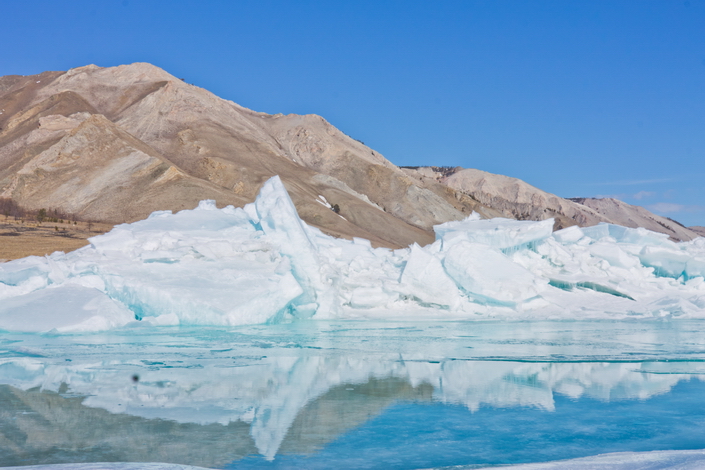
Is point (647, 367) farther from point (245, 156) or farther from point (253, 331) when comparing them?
point (245, 156)

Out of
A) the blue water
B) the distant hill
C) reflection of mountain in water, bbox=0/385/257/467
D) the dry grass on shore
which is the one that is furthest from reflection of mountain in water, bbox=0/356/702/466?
the distant hill

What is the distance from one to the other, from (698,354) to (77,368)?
9.48 metres

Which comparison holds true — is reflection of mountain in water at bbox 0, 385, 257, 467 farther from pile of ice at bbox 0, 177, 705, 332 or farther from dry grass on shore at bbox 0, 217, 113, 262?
dry grass on shore at bbox 0, 217, 113, 262

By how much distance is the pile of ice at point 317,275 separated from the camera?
12.7 metres

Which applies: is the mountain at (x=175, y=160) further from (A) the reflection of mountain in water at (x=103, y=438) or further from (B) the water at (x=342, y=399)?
(A) the reflection of mountain in water at (x=103, y=438)

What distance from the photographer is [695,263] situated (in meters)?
18.8

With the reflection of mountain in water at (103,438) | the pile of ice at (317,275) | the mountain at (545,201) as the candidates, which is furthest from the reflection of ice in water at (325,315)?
the mountain at (545,201)

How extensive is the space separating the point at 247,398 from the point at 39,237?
1193 inches

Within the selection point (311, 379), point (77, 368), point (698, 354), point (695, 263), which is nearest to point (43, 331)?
point (77, 368)

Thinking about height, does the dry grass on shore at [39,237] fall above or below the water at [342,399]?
above

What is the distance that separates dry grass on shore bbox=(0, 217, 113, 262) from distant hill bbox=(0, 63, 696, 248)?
44.5 feet

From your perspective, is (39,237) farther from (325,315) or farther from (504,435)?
(504,435)

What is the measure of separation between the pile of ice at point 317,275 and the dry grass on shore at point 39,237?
1407cm

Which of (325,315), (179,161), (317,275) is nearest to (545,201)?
(179,161)
